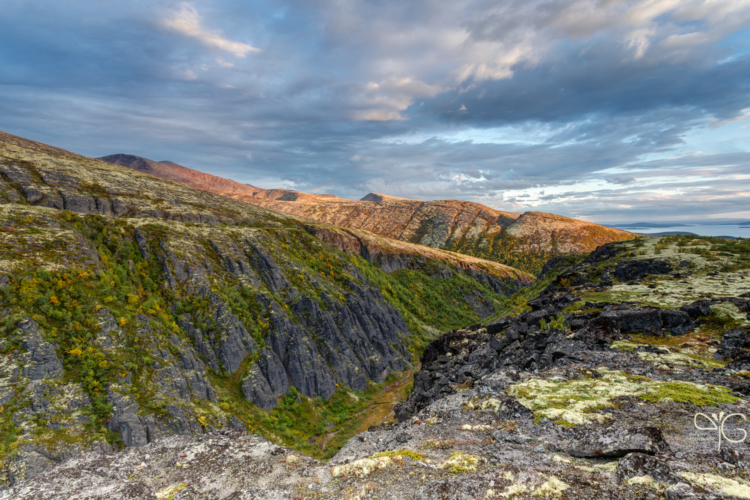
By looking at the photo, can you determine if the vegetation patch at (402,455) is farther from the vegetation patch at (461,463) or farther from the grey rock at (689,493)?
the grey rock at (689,493)

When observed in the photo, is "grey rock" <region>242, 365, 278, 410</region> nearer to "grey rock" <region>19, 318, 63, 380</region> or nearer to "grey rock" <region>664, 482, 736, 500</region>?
"grey rock" <region>19, 318, 63, 380</region>

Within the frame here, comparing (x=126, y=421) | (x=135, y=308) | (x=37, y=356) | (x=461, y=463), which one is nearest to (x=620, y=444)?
(x=461, y=463)

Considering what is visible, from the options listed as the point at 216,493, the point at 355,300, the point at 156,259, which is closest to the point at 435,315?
the point at 355,300

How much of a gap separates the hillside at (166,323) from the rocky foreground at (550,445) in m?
25.2

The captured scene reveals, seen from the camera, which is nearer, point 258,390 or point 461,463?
point 461,463

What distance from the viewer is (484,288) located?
16975cm

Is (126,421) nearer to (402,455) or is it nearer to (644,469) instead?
(402,455)

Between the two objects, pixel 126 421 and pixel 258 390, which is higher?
pixel 126 421

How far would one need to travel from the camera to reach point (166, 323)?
53219 millimetres

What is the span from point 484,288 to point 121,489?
571 ft

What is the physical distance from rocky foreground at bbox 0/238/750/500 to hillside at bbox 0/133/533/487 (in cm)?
2519

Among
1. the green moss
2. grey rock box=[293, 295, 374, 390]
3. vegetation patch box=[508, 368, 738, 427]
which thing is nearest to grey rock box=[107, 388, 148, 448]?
grey rock box=[293, 295, 374, 390]

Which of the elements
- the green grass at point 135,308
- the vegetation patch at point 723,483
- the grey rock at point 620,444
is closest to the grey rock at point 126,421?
the green grass at point 135,308

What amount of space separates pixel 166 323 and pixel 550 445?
61.4m
